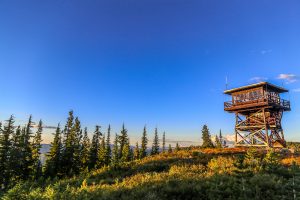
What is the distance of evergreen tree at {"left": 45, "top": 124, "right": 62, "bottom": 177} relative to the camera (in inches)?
1788

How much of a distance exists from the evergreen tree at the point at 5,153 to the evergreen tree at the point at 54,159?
7.43 meters

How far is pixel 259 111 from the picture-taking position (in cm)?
2934

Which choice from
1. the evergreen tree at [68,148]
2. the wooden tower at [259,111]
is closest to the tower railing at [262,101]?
the wooden tower at [259,111]

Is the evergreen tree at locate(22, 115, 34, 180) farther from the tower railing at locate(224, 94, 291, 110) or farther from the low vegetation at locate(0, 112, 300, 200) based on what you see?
the tower railing at locate(224, 94, 291, 110)

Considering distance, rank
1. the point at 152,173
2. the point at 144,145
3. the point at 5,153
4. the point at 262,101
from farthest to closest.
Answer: the point at 144,145
the point at 5,153
the point at 262,101
the point at 152,173

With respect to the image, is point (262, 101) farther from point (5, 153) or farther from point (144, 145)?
point (144, 145)

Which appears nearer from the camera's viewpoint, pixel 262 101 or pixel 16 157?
pixel 262 101

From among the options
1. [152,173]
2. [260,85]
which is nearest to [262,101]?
[260,85]

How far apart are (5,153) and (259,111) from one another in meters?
47.3

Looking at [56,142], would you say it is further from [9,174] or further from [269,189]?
[269,189]

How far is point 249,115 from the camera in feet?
103

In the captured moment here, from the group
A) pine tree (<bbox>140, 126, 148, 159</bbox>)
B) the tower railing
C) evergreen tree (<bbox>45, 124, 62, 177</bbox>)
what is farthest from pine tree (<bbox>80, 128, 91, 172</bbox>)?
the tower railing

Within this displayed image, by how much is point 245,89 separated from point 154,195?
86.8ft

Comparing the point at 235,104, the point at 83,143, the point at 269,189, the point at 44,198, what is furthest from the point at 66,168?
the point at 269,189
